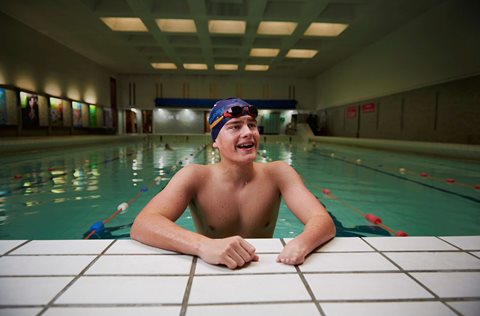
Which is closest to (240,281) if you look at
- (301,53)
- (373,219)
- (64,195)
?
(373,219)

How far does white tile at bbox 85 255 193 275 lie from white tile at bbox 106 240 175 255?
44 millimetres

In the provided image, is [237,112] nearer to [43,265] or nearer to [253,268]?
[253,268]

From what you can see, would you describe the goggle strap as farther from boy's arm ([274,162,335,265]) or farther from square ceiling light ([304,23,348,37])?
square ceiling light ([304,23,348,37])

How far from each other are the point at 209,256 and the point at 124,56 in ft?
63.2

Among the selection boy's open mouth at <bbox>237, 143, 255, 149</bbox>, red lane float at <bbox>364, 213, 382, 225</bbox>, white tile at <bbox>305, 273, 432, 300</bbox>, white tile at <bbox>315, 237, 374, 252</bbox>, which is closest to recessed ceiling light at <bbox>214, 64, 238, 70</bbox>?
red lane float at <bbox>364, 213, 382, 225</bbox>

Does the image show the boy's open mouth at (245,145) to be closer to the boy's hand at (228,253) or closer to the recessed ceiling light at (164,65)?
the boy's hand at (228,253)

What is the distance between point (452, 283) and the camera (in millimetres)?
1146

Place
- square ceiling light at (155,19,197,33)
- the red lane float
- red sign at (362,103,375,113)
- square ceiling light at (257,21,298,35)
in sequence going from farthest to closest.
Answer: red sign at (362,103,375,113), square ceiling light at (257,21,298,35), square ceiling light at (155,19,197,33), the red lane float

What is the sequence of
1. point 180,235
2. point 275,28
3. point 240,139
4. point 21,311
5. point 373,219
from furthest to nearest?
point 275,28, point 373,219, point 240,139, point 180,235, point 21,311

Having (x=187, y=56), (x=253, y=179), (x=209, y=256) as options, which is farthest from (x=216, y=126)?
(x=187, y=56)

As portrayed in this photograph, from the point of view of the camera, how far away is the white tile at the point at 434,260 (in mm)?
1284

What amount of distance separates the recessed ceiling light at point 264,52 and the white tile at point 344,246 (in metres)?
16.0

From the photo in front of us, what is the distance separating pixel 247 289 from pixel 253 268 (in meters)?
0.17

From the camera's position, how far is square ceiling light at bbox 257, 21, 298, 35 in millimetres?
13416
